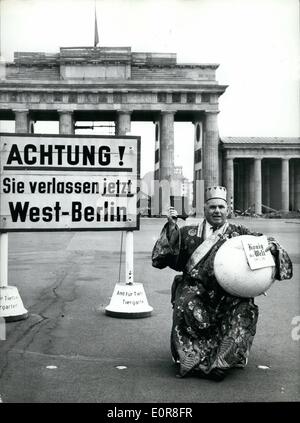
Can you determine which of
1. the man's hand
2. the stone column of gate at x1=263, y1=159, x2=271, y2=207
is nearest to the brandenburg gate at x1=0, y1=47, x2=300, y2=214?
the stone column of gate at x1=263, y1=159, x2=271, y2=207

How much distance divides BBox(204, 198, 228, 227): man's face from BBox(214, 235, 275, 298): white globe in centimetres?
37

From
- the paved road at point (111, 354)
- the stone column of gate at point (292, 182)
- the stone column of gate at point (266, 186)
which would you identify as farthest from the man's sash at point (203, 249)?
the stone column of gate at point (266, 186)

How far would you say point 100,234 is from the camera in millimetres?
25719

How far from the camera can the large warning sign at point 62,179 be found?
7.05 metres

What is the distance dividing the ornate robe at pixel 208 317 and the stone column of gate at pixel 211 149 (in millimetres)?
56744

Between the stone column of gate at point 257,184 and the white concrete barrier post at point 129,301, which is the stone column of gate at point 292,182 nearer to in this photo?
the stone column of gate at point 257,184


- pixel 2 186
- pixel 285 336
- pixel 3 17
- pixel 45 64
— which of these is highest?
pixel 45 64

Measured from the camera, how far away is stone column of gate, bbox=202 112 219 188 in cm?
6188

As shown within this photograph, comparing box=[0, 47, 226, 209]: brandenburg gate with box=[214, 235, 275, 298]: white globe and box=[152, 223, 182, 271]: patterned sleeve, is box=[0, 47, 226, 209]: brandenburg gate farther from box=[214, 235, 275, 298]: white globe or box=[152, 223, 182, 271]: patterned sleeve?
box=[214, 235, 275, 298]: white globe

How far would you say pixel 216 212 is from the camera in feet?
17.3

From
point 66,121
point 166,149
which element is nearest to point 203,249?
point 166,149

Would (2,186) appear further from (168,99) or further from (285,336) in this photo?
(168,99)
